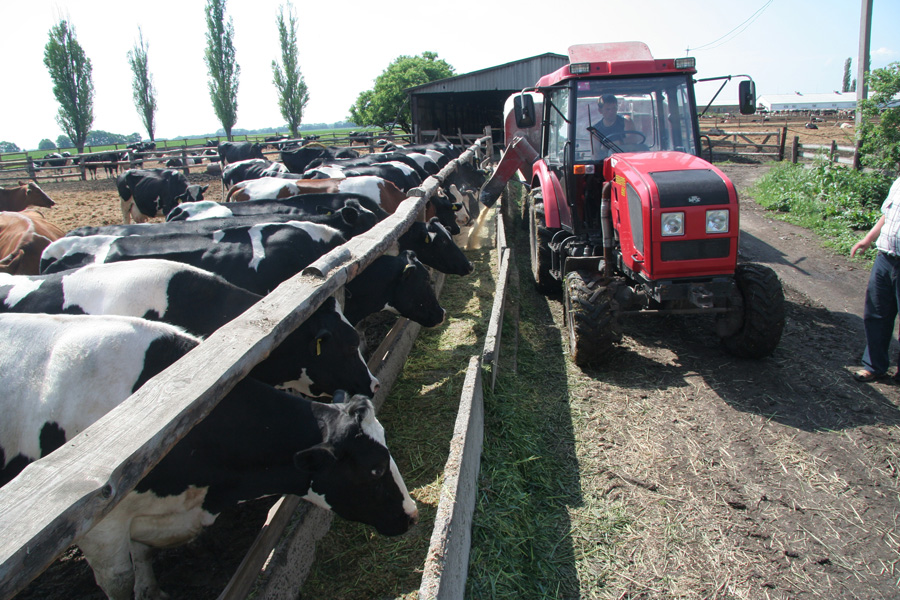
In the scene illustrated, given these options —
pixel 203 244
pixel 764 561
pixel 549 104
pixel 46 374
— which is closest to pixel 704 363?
pixel 764 561

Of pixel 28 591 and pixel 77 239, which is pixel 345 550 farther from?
pixel 77 239

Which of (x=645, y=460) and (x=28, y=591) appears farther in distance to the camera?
(x=645, y=460)

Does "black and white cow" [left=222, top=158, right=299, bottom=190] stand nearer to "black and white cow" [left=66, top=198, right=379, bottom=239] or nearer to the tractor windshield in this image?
"black and white cow" [left=66, top=198, right=379, bottom=239]

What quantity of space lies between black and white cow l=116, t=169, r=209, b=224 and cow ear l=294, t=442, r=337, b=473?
439 inches

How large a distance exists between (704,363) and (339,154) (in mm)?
12248

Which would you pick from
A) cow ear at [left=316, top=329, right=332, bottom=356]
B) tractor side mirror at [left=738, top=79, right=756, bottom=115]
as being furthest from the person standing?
cow ear at [left=316, top=329, right=332, bottom=356]

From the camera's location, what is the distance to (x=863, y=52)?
1180 cm

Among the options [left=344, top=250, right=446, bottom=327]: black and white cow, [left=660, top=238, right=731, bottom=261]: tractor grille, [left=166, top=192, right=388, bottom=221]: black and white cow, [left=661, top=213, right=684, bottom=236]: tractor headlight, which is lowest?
[left=344, top=250, right=446, bottom=327]: black and white cow

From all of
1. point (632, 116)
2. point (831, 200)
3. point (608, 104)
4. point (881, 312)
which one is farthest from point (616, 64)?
point (831, 200)

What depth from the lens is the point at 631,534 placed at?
317 cm

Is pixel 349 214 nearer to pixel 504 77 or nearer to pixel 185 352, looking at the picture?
pixel 185 352

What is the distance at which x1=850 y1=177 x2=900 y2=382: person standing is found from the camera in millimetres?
4539

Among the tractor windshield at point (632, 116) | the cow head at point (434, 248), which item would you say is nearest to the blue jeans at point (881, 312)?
the tractor windshield at point (632, 116)

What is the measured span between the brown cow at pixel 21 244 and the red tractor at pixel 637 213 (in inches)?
220
